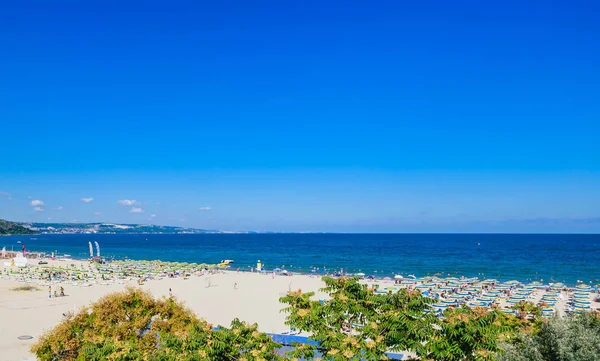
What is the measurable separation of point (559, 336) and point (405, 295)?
295 cm

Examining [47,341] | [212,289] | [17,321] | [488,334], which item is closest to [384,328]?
[488,334]

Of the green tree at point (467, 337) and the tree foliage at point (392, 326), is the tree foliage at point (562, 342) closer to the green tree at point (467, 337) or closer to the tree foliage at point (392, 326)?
the tree foliage at point (392, 326)

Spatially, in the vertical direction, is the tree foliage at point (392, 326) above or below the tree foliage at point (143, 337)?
above

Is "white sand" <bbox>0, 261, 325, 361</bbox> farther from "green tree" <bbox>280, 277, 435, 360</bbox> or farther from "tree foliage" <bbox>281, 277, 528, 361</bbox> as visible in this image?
"tree foliage" <bbox>281, 277, 528, 361</bbox>

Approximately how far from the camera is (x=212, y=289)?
40.7 meters

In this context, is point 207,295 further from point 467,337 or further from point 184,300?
point 467,337

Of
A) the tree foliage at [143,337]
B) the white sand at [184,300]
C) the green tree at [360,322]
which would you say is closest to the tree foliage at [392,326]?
the green tree at [360,322]

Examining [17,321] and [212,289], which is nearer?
[17,321]

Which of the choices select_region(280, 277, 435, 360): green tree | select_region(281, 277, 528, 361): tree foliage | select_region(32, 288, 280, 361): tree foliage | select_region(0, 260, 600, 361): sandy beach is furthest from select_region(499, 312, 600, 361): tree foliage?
select_region(0, 260, 600, 361): sandy beach

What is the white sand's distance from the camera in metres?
22.6

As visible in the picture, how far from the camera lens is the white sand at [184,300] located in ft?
74.3

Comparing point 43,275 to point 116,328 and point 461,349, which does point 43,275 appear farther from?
point 461,349

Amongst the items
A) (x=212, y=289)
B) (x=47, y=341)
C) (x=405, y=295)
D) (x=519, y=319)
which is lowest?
(x=212, y=289)

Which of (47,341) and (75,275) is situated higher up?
(47,341)
